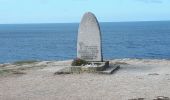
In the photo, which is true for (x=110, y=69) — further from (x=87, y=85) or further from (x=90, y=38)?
(x=87, y=85)

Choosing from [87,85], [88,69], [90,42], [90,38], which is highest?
[90,38]

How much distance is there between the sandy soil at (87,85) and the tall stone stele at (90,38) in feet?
5.30

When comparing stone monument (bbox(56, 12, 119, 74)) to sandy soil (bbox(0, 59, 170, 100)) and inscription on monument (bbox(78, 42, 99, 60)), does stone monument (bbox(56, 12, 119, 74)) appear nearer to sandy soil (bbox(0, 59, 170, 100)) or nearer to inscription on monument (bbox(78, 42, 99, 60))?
inscription on monument (bbox(78, 42, 99, 60))

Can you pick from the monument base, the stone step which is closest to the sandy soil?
the stone step

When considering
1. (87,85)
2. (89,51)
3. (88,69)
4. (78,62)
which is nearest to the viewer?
(87,85)

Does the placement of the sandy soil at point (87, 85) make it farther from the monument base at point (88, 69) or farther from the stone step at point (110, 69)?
the monument base at point (88, 69)

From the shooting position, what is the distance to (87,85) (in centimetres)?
1767

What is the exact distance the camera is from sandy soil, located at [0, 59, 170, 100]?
15.5 m

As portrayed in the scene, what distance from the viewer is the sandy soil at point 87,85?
50.7ft

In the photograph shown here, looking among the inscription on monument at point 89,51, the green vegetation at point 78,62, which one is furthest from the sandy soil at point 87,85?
the inscription on monument at point 89,51

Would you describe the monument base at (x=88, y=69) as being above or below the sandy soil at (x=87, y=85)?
above

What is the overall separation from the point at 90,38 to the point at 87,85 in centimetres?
581

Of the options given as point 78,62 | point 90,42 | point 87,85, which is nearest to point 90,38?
point 90,42

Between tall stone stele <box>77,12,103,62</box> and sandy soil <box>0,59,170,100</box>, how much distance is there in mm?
1615
